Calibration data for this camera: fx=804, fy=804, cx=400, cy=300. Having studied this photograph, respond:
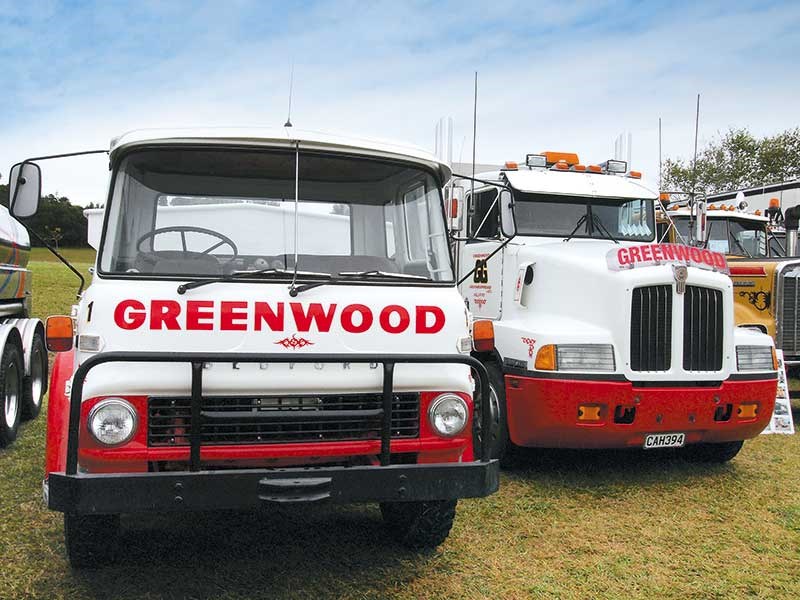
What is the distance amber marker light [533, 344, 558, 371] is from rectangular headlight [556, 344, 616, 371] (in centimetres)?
4

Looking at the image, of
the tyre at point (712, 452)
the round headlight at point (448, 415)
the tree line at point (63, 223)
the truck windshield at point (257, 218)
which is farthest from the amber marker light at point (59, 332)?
the tyre at point (712, 452)

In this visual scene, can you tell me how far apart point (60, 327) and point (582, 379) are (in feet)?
11.5

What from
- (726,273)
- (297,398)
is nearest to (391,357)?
(297,398)

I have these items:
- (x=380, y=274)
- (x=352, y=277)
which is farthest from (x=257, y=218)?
(x=380, y=274)

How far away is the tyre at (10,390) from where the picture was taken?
264 inches

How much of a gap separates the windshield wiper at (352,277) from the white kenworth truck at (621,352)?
1473 mm

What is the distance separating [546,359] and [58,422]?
11.2ft

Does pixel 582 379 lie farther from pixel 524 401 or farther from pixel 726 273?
pixel 726 273

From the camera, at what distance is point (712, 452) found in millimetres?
6828

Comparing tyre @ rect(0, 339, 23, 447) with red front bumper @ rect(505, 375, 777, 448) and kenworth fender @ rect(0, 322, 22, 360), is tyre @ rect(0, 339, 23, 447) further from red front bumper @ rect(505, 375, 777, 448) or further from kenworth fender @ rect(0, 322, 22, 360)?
red front bumper @ rect(505, 375, 777, 448)

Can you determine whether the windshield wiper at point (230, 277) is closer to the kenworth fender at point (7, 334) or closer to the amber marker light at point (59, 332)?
the amber marker light at point (59, 332)

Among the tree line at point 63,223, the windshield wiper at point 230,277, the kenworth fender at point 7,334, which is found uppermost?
the tree line at point 63,223

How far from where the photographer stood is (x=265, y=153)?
3.97 metres

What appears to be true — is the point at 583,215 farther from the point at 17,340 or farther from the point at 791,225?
the point at 17,340
